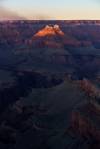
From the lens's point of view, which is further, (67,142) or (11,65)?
(11,65)

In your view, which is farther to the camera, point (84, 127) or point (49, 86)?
point (49, 86)

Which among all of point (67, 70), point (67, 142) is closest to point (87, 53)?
point (67, 70)

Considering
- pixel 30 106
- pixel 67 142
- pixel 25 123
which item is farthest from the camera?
pixel 30 106

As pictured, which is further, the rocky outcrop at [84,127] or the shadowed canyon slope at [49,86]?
the shadowed canyon slope at [49,86]

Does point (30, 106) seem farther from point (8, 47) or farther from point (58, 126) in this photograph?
point (8, 47)

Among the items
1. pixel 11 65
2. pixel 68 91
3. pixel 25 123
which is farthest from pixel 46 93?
pixel 11 65

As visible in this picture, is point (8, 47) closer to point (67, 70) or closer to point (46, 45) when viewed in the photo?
point (46, 45)

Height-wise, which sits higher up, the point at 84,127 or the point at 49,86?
the point at 84,127

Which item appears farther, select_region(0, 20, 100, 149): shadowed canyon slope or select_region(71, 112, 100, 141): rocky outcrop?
select_region(0, 20, 100, 149): shadowed canyon slope

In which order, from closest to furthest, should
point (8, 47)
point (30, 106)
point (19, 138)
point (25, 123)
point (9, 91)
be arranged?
point (19, 138) → point (25, 123) → point (30, 106) → point (9, 91) → point (8, 47)
